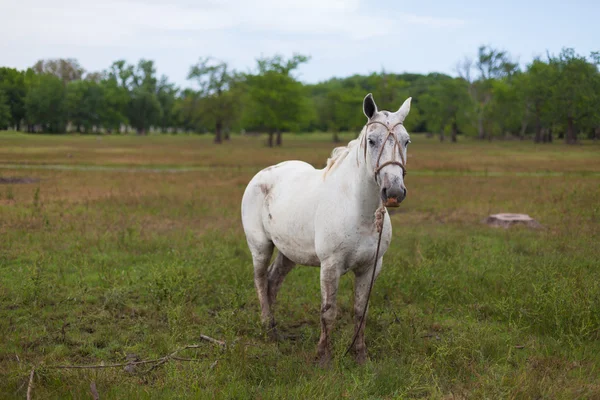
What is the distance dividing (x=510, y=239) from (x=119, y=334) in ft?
27.1

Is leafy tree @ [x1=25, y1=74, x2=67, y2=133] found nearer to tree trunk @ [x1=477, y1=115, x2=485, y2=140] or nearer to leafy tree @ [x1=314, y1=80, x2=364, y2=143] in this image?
leafy tree @ [x1=314, y1=80, x2=364, y2=143]

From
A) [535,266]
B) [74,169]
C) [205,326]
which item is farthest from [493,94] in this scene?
[205,326]

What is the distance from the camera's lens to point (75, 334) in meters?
5.52

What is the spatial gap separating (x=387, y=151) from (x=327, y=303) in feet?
5.54

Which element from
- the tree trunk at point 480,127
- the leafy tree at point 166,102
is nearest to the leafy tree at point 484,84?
the tree trunk at point 480,127

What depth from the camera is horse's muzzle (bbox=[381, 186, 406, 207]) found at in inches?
151

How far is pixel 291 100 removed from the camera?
5928cm

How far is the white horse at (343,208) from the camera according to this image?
13.6 ft

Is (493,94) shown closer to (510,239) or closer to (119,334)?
(510,239)

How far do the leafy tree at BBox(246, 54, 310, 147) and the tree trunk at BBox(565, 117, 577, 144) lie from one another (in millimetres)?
46937

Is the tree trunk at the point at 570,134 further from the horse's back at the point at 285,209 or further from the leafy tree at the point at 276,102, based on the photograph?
the leafy tree at the point at 276,102

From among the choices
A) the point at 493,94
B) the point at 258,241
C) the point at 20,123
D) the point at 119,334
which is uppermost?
the point at 493,94

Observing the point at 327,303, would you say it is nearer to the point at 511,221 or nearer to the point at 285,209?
the point at 285,209

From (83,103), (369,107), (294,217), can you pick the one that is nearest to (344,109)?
(83,103)
